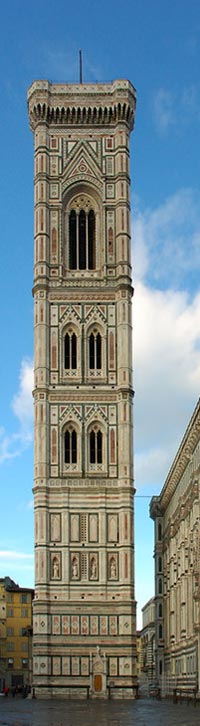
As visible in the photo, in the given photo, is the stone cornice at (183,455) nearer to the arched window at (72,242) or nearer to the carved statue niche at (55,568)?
the carved statue niche at (55,568)

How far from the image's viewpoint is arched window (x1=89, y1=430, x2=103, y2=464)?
74625 millimetres

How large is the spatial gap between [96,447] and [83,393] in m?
3.47

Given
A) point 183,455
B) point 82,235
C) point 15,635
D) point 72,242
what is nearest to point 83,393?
point 183,455

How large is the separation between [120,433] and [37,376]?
20.6 feet

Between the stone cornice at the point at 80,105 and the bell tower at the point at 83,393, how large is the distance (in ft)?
0.22

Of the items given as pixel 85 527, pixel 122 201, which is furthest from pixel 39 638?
pixel 122 201

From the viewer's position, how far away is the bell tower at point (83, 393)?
71.0 meters

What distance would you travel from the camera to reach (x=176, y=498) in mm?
82062

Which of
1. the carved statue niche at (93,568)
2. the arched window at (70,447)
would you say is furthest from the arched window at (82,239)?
the carved statue niche at (93,568)

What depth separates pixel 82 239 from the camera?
8038 centimetres

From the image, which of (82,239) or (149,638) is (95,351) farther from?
(149,638)

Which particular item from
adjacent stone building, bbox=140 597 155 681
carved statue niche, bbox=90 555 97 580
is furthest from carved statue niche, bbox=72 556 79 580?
adjacent stone building, bbox=140 597 155 681

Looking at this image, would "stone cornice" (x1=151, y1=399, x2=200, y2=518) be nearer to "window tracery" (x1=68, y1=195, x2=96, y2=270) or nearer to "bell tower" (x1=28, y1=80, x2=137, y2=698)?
"bell tower" (x1=28, y1=80, x2=137, y2=698)

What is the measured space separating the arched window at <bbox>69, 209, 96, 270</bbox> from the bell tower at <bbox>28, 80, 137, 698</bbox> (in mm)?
89
